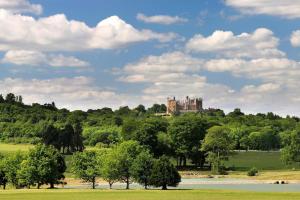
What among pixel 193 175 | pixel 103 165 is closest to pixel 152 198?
pixel 103 165

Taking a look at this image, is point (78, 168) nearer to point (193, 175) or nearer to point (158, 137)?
point (193, 175)

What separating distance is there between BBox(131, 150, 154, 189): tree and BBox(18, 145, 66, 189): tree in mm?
13480

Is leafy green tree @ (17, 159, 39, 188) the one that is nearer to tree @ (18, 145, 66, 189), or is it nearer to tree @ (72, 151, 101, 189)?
tree @ (18, 145, 66, 189)

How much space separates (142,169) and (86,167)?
1295 cm

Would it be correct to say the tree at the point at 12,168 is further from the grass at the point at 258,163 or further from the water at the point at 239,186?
the grass at the point at 258,163

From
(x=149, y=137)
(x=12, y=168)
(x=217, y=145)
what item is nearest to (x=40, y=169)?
(x=12, y=168)

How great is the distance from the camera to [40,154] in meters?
116

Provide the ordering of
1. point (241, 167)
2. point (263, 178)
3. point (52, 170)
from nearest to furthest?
point (52, 170) < point (263, 178) < point (241, 167)

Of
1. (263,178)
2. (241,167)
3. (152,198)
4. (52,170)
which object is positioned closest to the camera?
(152,198)

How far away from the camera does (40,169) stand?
368 feet

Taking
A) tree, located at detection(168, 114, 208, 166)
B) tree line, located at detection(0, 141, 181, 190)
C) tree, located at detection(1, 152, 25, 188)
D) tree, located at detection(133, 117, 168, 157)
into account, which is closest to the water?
tree line, located at detection(0, 141, 181, 190)

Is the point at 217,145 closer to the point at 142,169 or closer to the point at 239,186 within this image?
the point at 239,186

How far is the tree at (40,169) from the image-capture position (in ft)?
367

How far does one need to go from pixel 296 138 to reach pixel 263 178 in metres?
17.6
